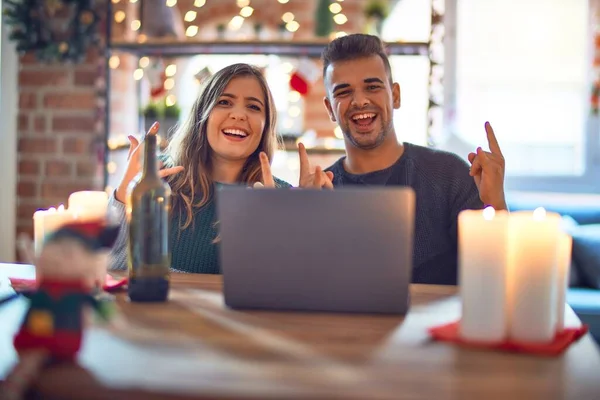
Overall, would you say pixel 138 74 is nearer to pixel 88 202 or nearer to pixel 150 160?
pixel 88 202

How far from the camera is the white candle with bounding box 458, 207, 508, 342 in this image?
3.18 feet

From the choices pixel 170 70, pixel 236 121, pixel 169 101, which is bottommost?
pixel 236 121

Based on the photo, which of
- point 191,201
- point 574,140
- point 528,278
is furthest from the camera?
point 574,140

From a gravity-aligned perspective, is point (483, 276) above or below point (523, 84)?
below

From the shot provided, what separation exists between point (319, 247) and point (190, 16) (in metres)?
3.36

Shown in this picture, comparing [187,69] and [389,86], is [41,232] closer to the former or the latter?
[389,86]

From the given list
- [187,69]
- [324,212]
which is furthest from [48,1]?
[324,212]

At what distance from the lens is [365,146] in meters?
2.26

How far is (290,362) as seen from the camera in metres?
0.88

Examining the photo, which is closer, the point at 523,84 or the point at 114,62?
the point at 114,62

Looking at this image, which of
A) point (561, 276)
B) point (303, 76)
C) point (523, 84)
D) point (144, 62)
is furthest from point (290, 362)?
point (523, 84)

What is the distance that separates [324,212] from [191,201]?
95cm

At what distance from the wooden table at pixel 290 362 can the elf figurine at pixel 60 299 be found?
0.10ft

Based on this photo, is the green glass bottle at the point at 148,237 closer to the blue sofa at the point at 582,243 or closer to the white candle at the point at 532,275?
the white candle at the point at 532,275
